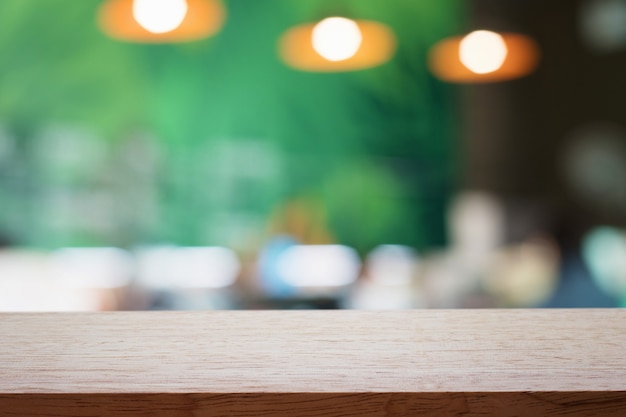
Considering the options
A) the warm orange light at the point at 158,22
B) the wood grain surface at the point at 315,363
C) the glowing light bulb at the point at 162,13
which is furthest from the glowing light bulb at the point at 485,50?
the wood grain surface at the point at 315,363

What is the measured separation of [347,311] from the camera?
38 centimetres

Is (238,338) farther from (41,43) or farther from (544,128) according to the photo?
(544,128)

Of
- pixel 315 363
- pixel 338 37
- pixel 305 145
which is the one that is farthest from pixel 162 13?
pixel 315 363

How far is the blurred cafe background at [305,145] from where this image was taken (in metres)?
4.66

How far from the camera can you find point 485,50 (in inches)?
166

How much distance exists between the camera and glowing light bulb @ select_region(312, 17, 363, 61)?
400cm

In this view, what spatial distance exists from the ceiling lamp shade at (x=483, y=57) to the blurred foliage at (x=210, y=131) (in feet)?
0.44

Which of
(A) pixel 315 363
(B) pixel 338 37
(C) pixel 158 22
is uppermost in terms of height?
(B) pixel 338 37

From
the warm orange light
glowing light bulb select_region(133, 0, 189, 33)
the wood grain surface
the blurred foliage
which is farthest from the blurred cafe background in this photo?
the wood grain surface

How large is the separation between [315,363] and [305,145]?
475cm

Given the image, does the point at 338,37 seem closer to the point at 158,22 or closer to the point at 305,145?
the point at 158,22

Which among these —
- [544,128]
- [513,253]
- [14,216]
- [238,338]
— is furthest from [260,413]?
[544,128]

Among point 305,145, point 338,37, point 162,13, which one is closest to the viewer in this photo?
point 162,13

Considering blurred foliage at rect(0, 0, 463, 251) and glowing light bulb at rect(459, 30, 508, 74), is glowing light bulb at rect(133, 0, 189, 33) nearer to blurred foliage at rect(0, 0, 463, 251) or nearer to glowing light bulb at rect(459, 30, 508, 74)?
blurred foliage at rect(0, 0, 463, 251)
